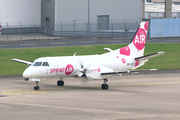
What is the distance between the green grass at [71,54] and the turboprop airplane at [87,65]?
38.1 feet

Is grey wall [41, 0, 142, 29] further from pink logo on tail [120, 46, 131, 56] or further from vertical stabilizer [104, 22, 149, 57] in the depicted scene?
pink logo on tail [120, 46, 131, 56]

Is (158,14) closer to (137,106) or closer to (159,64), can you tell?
(159,64)

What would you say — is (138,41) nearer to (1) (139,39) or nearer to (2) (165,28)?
(1) (139,39)

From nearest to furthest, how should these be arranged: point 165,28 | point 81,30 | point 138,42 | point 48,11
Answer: point 138,42 → point 165,28 → point 81,30 → point 48,11

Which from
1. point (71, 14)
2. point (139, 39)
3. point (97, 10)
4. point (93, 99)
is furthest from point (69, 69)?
point (97, 10)

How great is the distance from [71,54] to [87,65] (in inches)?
860

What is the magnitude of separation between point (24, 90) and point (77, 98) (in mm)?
5946

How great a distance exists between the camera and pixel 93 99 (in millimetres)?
27844

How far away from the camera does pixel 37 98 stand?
91.4ft

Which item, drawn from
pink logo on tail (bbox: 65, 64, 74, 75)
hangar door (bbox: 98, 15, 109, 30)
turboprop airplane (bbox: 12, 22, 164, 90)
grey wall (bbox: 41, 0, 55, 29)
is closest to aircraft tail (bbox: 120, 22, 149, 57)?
turboprop airplane (bbox: 12, 22, 164, 90)

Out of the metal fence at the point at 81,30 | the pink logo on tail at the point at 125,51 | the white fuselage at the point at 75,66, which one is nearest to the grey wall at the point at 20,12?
the metal fence at the point at 81,30

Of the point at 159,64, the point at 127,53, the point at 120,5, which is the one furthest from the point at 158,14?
the point at 127,53

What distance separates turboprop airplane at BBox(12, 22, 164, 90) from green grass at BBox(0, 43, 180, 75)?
1163 centimetres

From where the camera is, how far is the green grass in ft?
151
